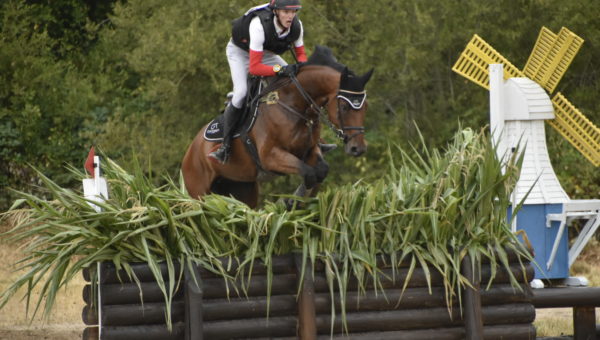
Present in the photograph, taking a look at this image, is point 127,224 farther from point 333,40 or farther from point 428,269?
point 333,40

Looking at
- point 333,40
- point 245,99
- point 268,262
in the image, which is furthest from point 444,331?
point 333,40

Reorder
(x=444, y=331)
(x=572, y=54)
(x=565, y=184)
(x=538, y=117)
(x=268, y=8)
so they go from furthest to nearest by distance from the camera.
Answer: (x=565, y=184), (x=572, y=54), (x=538, y=117), (x=268, y=8), (x=444, y=331)

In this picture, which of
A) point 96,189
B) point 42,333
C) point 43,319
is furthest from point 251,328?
point 42,333

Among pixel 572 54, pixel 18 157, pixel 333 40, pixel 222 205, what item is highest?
pixel 222 205

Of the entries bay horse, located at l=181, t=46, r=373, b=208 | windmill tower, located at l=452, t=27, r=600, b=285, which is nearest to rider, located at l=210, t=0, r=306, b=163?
bay horse, located at l=181, t=46, r=373, b=208

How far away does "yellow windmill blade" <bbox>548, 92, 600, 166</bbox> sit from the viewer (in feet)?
30.7

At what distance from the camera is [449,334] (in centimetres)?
529

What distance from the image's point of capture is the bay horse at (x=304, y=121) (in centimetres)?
618

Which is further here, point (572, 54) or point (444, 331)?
point (572, 54)

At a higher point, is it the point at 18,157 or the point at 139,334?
the point at 139,334

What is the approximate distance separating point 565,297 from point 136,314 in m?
2.65

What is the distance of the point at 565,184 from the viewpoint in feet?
43.2

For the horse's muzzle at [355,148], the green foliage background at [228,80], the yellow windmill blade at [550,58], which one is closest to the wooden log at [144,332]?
the horse's muzzle at [355,148]

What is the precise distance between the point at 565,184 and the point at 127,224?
9359mm
